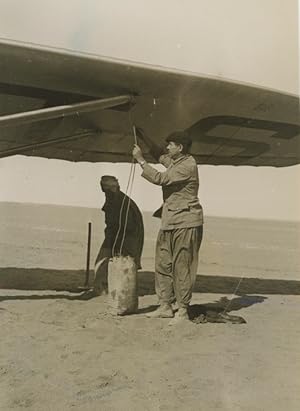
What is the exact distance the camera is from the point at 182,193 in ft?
15.8

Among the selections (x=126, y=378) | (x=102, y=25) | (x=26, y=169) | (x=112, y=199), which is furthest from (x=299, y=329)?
(x=26, y=169)

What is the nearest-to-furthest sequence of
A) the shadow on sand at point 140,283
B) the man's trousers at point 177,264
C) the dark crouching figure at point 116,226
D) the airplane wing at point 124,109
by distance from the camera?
the airplane wing at point 124,109, the man's trousers at point 177,264, the dark crouching figure at point 116,226, the shadow on sand at point 140,283

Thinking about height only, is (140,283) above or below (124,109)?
below

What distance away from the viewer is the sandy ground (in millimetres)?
2809

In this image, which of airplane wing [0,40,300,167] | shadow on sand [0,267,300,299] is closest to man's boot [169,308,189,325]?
shadow on sand [0,267,300,299]

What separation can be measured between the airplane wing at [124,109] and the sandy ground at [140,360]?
1856 millimetres

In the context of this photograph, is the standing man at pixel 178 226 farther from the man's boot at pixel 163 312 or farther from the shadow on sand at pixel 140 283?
the shadow on sand at pixel 140 283

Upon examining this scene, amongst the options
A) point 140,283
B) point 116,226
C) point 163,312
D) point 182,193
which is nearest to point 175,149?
point 182,193

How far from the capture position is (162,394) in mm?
2891

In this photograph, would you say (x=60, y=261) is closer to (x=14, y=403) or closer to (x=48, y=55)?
(x=48, y=55)

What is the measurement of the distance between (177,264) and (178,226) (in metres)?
0.36

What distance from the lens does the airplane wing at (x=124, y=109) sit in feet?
14.7

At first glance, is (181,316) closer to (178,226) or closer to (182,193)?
(178,226)

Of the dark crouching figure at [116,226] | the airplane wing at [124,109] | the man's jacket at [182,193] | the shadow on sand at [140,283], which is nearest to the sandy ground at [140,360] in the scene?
the dark crouching figure at [116,226]
